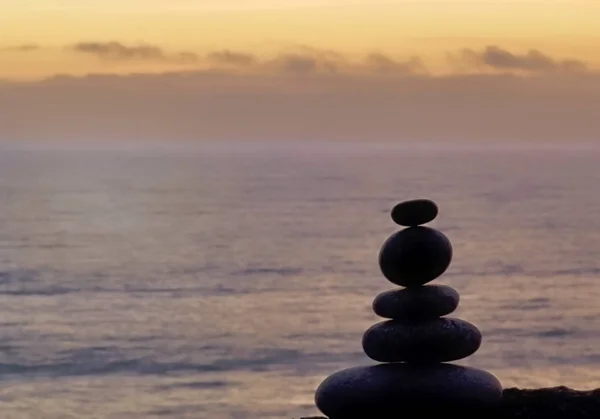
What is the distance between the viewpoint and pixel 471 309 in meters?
52.9

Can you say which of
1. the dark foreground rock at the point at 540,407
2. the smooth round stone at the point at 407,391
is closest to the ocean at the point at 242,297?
the dark foreground rock at the point at 540,407

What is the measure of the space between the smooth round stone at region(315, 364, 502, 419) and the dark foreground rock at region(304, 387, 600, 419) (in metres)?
0.08

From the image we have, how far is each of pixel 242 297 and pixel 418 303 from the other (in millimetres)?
45057

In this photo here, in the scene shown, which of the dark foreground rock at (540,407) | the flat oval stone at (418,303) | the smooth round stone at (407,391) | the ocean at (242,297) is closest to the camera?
the smooth round stone at (407,391)

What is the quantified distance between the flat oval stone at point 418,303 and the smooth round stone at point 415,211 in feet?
2.43

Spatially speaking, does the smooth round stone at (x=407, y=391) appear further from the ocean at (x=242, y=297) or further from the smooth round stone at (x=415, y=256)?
the ocean at (x=242, y=297)

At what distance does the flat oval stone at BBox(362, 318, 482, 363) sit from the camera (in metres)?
12.6

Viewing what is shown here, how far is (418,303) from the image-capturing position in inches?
499

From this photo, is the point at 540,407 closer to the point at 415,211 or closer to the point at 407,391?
A: the point at 407,391

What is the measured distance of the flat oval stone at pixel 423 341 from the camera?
1261 centimetres

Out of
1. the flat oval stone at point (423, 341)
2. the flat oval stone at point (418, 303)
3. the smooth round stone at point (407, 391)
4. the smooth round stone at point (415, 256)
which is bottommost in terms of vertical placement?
the smooth round stone at point (407, 391)

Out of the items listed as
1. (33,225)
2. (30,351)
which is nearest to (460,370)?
(30,351)

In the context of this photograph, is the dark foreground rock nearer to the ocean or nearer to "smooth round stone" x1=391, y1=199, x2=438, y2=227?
"smooth round stone" x1=391, y1=199, x2=438, y2=227

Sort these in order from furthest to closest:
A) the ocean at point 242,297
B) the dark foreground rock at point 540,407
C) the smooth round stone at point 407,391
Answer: the ocean at point 242,297 → the dark foreground rock at point 540,407 → the smooth round stone at point 407,391
